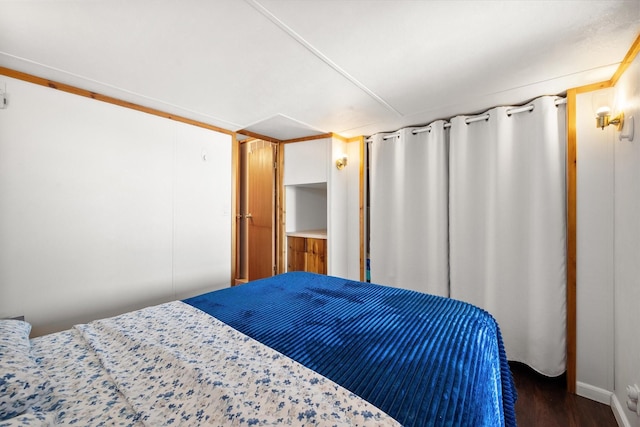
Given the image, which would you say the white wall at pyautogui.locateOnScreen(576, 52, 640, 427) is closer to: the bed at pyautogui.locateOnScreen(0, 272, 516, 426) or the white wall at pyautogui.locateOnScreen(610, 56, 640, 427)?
the white wall at pyautogui.locateOnScreen(610, 56, 640, 427)

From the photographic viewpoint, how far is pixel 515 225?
2250mm

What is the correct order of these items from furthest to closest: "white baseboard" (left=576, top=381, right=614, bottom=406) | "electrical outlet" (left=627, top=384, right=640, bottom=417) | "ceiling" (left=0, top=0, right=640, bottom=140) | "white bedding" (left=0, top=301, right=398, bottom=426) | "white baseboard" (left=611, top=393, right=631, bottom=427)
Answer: "white baseboard" (left=576, top=381, right=614, bottom=406)
"white baseboard" (left=611, top=393, right=631, bottom=427)
"electrical outlet" (left=627, top=384, right=640, bottom=417)
"ceiling" (left=0, top=0, right=640, bottom=140)
"white bedding" (left=0, top=301, right=398, bottom=426)

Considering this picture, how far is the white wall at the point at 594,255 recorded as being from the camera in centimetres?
186

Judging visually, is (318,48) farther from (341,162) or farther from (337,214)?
(337,214)

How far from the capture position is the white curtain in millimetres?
2650

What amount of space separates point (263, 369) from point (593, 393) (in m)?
2.51

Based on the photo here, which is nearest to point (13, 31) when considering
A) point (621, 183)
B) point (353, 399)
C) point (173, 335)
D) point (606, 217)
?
point (173, 335)

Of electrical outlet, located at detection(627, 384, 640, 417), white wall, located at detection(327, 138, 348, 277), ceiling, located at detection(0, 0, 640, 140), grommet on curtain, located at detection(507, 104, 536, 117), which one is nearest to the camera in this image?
ceiling, located at detection(0, 0, 640, 140)

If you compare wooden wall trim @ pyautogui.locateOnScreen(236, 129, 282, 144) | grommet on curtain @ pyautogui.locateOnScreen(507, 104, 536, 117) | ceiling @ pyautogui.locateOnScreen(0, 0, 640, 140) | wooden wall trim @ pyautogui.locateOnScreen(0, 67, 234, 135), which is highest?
wooden wall trim @ pyautogui.locateOnScreen(236, 129, 282, 144)

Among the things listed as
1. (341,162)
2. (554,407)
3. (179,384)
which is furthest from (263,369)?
(341,162)

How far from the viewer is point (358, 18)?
4.09ft

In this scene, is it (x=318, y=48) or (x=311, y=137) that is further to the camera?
(x=311, y=137)

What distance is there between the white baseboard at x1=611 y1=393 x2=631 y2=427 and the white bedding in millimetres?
2006

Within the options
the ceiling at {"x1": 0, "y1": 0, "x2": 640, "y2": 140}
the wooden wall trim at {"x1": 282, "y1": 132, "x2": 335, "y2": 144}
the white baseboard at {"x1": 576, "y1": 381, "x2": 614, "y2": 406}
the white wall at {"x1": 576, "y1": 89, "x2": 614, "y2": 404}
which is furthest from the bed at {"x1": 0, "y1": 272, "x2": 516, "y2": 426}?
the wooden wall trim at {"x1": 282, "y1": 132, "x2": 335, "y2": 144}
